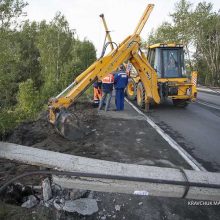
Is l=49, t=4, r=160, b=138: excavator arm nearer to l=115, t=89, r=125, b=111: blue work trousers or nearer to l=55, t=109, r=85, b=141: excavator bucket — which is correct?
l=55, t=109, r=85, b=141: excavator bucket

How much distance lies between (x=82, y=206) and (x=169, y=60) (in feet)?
35.1

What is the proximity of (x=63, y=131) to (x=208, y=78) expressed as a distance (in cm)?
3849

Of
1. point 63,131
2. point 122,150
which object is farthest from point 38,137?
point 122,150

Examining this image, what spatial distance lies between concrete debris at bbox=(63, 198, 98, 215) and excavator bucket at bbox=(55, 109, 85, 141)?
12.9ft

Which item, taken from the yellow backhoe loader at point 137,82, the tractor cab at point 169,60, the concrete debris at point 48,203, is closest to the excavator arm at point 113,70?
the yellow backhoe loader at point 137,82

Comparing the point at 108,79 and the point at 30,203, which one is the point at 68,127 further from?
the point at 30,203

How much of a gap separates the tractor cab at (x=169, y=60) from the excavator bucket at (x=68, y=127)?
6.44 m

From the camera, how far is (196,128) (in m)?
10.2

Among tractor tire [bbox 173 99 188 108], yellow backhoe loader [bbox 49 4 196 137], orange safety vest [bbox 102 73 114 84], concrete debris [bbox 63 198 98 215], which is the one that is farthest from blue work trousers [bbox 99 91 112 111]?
concrete debris [bbox 63 198 98 215]

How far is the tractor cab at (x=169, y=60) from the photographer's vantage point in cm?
1390

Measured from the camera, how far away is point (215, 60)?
137 feet

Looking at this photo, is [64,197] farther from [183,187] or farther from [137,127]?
[137,127]

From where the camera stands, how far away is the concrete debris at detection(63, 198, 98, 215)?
4.20 meters

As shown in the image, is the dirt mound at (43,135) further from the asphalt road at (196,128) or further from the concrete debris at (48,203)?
the concrete debris at (48,203)
